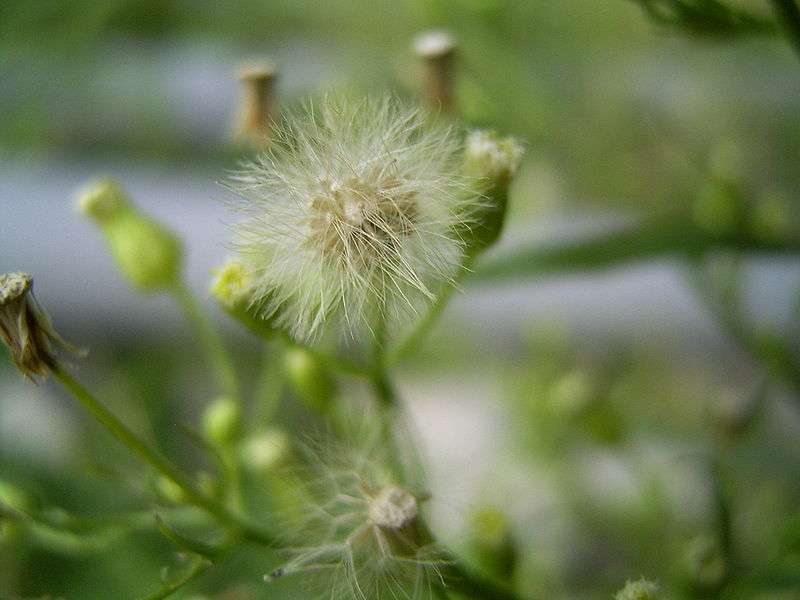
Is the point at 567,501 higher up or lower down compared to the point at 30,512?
lower down

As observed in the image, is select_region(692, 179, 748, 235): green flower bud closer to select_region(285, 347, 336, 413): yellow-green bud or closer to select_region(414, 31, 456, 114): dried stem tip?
select_region(414, 31, 456, 114): dried stem tip

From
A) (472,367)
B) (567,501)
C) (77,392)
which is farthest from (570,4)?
(77,392)

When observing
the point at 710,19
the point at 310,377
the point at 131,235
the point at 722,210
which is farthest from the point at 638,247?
the point at 131,235

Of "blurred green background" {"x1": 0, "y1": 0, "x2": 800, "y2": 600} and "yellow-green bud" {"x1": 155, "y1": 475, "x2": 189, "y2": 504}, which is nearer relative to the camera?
"yellow-green bud" {"x1": 155, "y1": 475, "x2": 189, "y2": 504}

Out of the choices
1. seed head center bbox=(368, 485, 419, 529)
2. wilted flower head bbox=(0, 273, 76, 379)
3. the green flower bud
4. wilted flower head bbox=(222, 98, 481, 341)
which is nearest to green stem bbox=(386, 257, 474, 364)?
wilted flower head bbox=(222, 98, 481, 341)

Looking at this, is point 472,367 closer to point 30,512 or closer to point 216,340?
point 216,340

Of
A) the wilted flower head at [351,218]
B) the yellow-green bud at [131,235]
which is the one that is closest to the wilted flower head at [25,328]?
the wilted flower head at [351,218]

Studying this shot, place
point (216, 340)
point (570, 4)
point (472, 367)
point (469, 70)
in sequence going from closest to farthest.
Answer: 1. point (216, 340)
2. point (469, 70)
3. point (570, 4)
4. point (472, 367)
